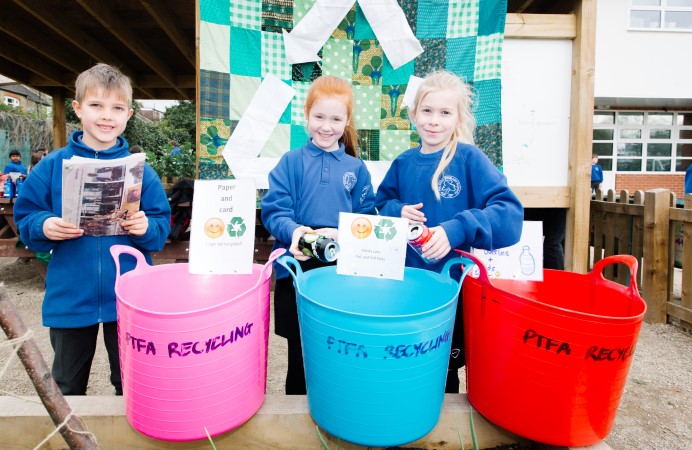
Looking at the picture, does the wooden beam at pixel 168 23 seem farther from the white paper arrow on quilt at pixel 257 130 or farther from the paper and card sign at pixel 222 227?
the paper and card sign at pixel 222 227

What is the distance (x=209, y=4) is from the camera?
2.48 metres

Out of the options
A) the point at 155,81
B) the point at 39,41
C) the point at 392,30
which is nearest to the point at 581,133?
the point at 392,30

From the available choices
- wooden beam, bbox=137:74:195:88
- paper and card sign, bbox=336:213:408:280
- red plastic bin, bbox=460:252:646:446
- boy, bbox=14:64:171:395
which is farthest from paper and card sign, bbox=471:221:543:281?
wooden beam, bbox=137:74:195:88

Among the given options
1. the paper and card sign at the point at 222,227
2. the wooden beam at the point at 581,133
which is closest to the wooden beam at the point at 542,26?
the wooden beam at the point at 581,133

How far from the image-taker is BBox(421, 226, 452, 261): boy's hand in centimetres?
103

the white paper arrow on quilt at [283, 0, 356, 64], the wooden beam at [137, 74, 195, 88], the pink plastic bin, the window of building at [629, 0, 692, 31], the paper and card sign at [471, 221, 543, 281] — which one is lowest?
the pink plastic bin

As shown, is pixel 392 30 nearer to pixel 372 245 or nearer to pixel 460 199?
pixel 460 199

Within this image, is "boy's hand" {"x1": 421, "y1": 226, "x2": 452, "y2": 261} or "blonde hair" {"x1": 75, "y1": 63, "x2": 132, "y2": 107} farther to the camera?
"blonde hair" {"x1": 75, "y1": 63, "x2": 132, "y2": 107}

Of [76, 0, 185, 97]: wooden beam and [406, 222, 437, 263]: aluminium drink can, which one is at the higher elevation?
[76, 0, 185, 97]: wooden beam

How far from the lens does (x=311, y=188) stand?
1.37 metres

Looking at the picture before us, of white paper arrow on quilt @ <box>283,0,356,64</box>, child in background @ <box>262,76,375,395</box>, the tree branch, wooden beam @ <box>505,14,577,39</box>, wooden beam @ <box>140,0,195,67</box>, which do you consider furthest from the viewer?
wooden beam @ <box>140,0,195,67</box>

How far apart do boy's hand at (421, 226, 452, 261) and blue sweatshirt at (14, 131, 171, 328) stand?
87cm

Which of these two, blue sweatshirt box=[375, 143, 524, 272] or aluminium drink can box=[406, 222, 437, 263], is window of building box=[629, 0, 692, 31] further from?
aluminium drink can box=[406, 222, 437, 263]

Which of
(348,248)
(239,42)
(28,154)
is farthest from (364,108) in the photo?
(28,154)
